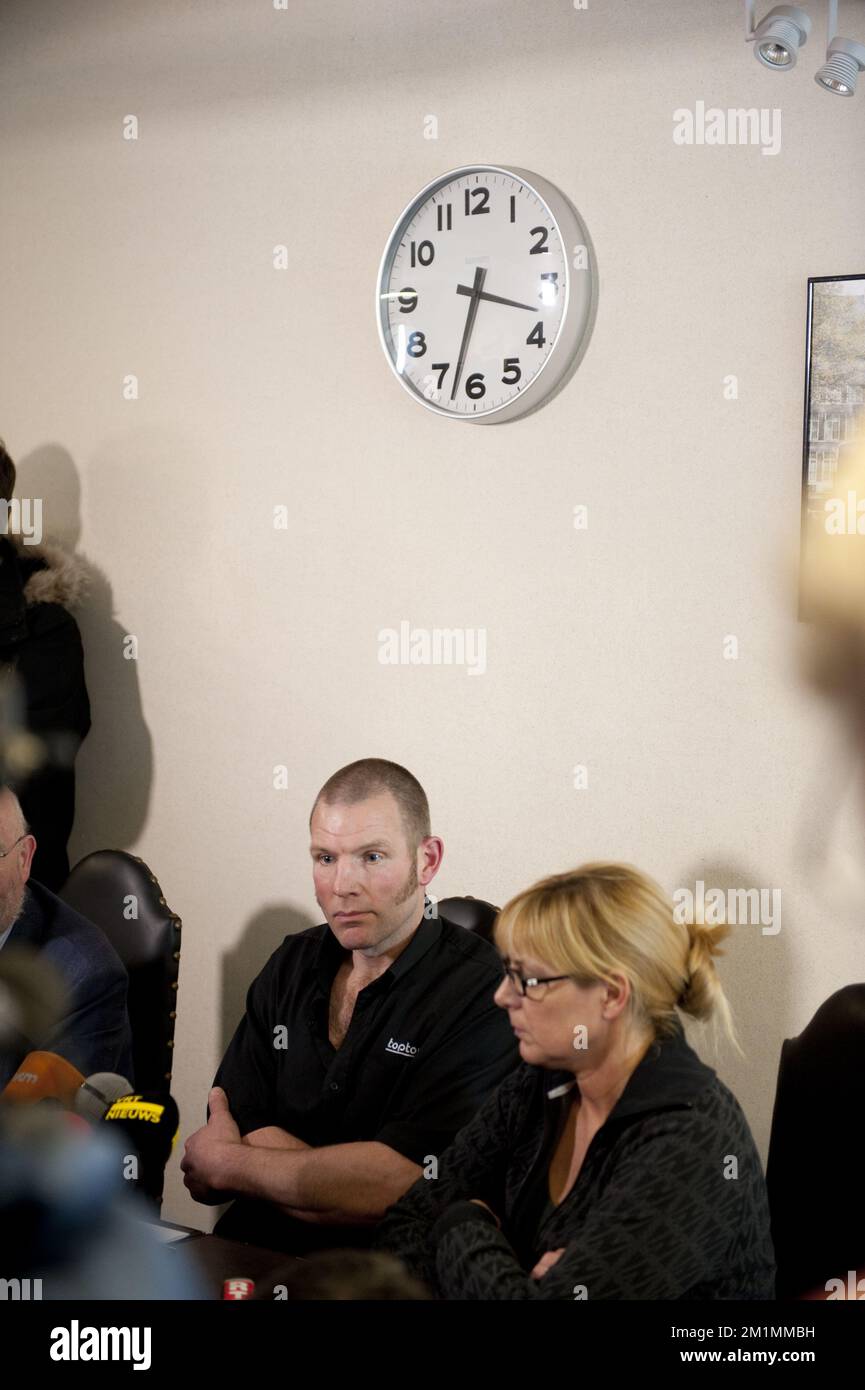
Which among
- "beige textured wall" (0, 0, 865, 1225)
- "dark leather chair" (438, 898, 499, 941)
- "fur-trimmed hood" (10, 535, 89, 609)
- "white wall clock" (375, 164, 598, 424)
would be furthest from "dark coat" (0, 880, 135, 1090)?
"white wall clock" (375, 164, 598, 424)

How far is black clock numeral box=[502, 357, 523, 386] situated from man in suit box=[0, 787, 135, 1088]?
1.22 meters

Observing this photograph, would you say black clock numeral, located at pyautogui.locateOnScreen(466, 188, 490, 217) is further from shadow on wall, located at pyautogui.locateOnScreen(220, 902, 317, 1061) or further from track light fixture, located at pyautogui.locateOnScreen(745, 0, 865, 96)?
shadow on wall, located at pyautogui.locateOnScreen(220, 902, 317, 1061)

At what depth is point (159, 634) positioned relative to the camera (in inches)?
126

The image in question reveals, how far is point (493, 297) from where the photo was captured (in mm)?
2713

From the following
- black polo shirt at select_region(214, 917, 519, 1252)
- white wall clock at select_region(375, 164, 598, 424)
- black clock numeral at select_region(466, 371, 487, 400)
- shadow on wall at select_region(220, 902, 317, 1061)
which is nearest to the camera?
black polo shirt at select_region(214, 917, 519, 1252)

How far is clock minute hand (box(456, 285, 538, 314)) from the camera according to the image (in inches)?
105

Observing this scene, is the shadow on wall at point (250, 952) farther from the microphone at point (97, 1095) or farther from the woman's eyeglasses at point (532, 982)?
the woman's eyeglasses at point (532, 982)

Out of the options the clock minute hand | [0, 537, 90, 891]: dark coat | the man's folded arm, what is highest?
the clock minute hand

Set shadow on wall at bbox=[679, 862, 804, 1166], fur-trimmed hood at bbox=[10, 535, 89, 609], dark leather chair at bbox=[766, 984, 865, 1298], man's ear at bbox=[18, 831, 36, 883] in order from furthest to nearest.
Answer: fur-trimmed hood at bbox=[10, 535, 89, 609] < shadow on wall at bbox=[679, 862, 804, 1166] < man's ear at bbox=[18, 831, 36, 883] < dark leather chair at bbox=[766, 984, 865, 1298]

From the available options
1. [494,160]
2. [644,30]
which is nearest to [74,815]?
[494,160]

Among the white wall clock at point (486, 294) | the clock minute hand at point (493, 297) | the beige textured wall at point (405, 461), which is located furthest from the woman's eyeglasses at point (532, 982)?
the clock minute hand at point (493, 297)

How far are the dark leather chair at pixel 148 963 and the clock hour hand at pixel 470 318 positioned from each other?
3.74 feet
